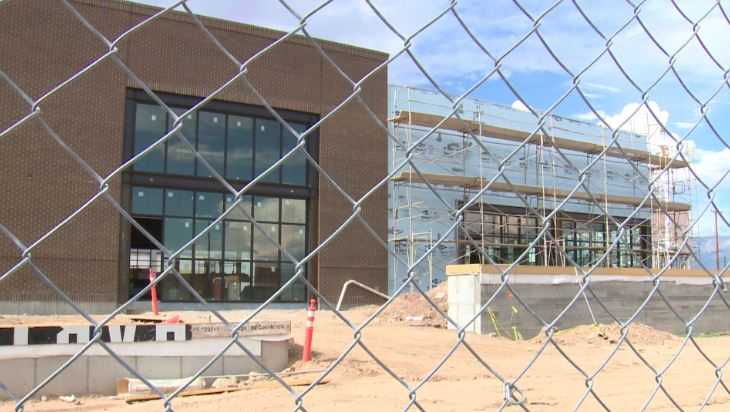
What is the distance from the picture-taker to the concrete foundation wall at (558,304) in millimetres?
16359

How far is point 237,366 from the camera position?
9711 millimetres

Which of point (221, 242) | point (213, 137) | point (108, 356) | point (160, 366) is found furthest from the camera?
point (213, 137)

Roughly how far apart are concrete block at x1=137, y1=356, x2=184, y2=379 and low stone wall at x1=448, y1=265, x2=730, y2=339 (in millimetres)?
8005

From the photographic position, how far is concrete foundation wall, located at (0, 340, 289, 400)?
7926 millimetres

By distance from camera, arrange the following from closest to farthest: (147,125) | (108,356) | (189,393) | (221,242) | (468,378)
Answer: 1. (189,393)
2. (108,356)
3. (468,378)
4. (147,125)
5. (221,242)

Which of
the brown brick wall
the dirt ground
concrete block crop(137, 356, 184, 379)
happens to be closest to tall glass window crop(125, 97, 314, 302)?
the brown brick wall

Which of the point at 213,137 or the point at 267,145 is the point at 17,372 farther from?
the point at 267,145

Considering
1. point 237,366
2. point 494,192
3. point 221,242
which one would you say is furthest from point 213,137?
point 237,366

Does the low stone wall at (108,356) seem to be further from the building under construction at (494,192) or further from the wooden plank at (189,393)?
the building under construction at (494,192)

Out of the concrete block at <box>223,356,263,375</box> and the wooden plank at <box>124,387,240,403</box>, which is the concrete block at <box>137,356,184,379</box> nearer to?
the wooden plank at <box>124,387,240,403</box>

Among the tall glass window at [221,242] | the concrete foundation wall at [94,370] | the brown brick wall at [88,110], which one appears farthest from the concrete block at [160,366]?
the tall glass window at [221,242]

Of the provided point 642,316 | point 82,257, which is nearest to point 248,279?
point 82,257

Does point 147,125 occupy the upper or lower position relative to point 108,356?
upper

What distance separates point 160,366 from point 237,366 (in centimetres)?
121
